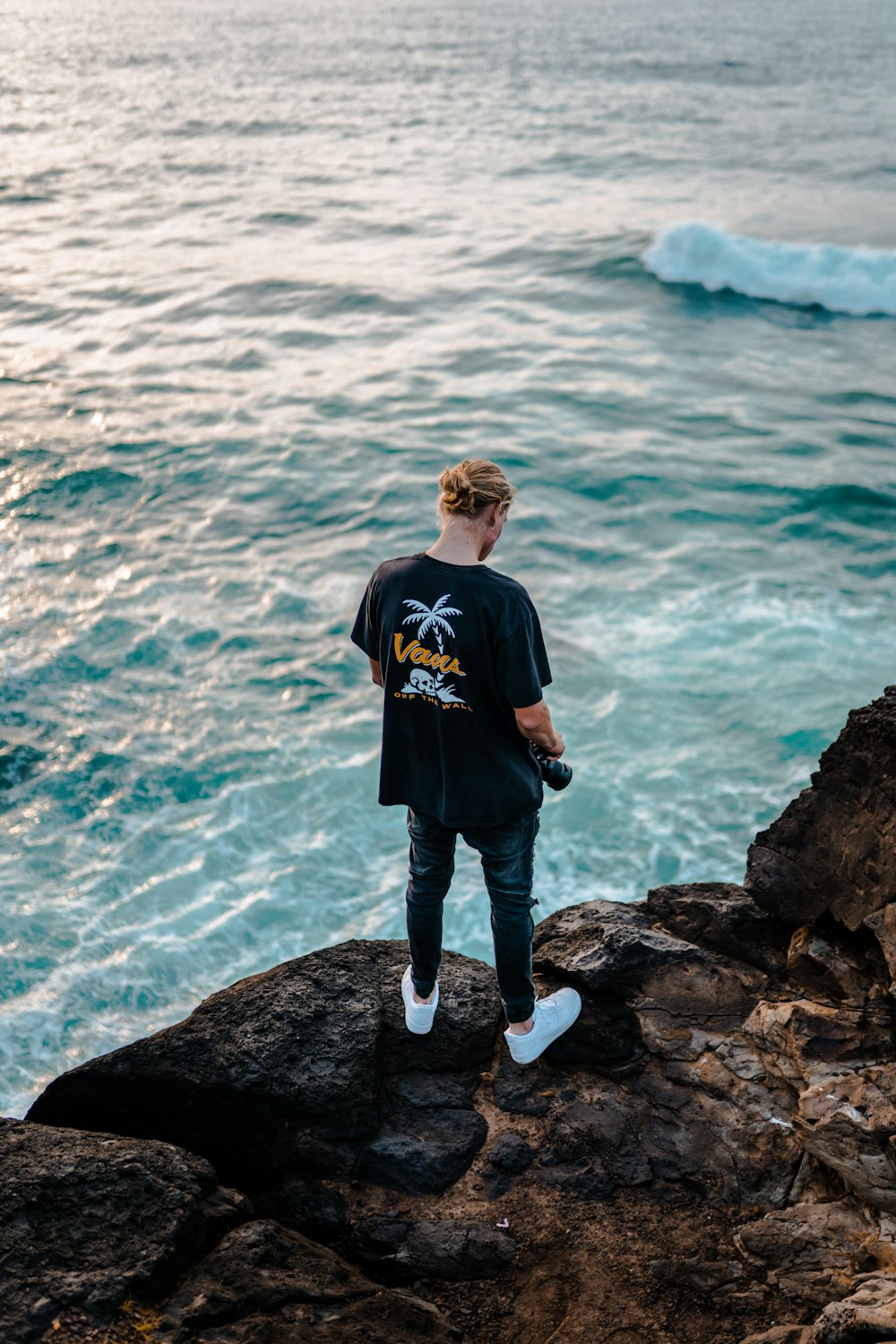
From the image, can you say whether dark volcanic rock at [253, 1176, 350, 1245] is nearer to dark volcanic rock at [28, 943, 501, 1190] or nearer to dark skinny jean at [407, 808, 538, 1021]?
dark volcanic rock at [28, 943, 501, 1190]

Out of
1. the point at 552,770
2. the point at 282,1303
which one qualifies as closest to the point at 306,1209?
the point at 282,1303

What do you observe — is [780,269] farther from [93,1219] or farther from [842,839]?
[93,1219]

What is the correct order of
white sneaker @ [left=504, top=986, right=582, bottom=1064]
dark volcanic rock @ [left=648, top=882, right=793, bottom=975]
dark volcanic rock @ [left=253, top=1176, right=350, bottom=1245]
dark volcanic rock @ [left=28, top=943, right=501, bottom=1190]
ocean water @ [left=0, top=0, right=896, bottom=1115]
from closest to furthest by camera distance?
dark volcanic rock @ [left=253, top=1176, right=350, bottom=1245] → dark volcanic rock @ [left=28, top=943, right=501, bottom=1190] → white sneaker @ [left=504, top=986, right=582, bottom=1064] → dark volcanic rock @ [left=648, top=882, right=793, bottom=975] → ocean water @ [left=0, top=0, right=896, bottom=1115]

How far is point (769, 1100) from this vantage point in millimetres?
3812

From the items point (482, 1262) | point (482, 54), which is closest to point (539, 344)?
point (482, 1262)

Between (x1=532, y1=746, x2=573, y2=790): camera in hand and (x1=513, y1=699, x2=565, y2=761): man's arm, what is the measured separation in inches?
2.6

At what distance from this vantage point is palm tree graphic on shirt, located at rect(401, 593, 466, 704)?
329 cm

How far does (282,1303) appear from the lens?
9.61 ft

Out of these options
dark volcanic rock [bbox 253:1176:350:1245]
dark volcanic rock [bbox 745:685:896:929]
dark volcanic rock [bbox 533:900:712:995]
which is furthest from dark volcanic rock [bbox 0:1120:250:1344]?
dark volcanic rock [bbox 745:685:896:929]

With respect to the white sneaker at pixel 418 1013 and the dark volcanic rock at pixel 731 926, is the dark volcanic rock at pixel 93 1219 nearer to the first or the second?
the white sneaker at pixel 418 1013

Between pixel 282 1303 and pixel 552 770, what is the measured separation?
1.78 m

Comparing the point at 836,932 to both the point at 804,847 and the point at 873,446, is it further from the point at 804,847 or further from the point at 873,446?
the point at 873,446

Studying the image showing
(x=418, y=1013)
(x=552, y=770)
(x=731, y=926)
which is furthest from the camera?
(x=731, y=926)

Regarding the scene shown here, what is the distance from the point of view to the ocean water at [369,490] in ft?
22.8
